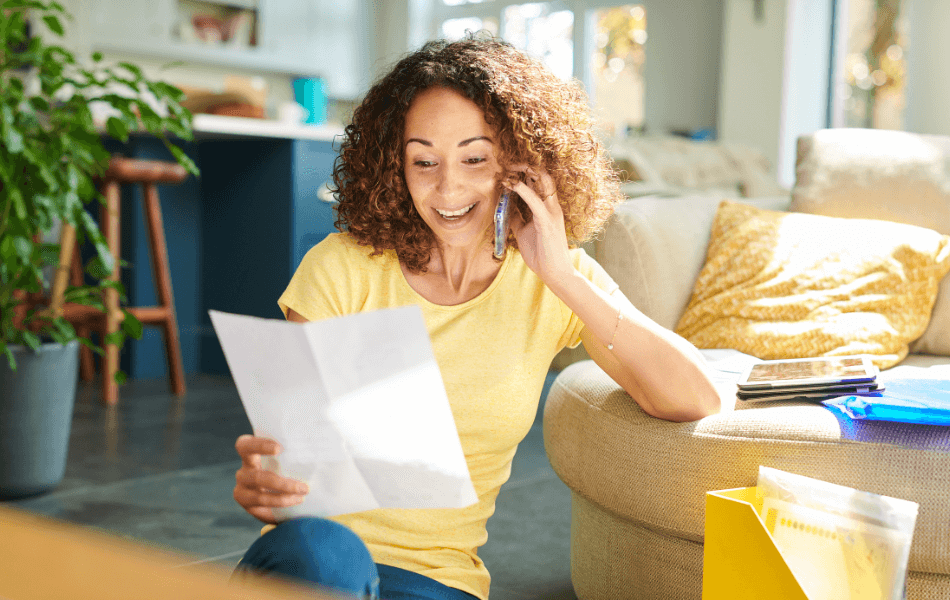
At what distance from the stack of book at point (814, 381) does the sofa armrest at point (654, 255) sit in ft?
1.57

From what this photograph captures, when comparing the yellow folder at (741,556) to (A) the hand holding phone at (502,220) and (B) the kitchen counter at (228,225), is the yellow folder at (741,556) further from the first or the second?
(B) the kitchen counter at (228,225)

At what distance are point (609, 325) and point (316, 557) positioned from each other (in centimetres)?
47

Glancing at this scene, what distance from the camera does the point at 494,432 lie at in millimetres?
1081

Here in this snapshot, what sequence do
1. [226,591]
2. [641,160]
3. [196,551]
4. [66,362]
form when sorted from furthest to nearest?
[641,160] → [66,362] → [196,551] → [226,591]

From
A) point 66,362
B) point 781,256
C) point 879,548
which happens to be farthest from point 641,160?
point 879,548

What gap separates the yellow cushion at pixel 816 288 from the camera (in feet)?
5.57

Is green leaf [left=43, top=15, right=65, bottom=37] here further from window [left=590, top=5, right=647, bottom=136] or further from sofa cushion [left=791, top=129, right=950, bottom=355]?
window [left=590, top=5, right=647, bottom=136]

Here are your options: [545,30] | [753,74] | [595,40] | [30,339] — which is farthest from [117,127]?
[545,30]

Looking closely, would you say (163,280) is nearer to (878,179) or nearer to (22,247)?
(22,247)

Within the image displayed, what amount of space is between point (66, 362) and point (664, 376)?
5.18 ft

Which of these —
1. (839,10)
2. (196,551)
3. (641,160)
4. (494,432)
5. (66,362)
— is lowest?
(196,551)

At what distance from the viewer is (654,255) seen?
6.02ft

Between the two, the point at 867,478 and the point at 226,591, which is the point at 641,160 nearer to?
the point at 867,478

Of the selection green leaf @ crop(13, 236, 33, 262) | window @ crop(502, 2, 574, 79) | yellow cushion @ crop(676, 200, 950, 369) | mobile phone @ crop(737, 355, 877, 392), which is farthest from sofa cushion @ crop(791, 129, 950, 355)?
window @ crop(502, 2, 574, 79)
